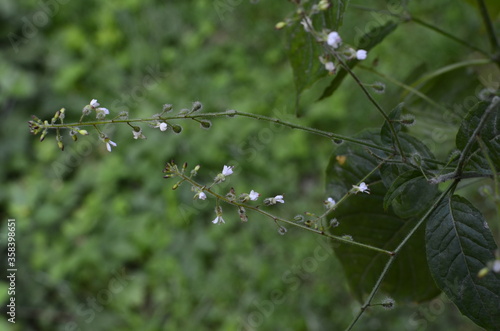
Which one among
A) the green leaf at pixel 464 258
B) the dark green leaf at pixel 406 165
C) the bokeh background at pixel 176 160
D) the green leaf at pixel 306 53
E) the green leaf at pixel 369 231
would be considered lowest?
the bokeh background at pixel 176 160

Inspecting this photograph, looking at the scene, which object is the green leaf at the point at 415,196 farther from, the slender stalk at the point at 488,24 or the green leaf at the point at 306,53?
the slender stalk at the point at 488,24

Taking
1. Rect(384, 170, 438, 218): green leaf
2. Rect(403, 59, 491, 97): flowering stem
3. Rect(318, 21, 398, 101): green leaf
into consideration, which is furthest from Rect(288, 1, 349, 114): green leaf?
Rect(403, 59, 491, 97): flowering stem

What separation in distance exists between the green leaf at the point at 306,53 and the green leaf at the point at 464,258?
247mm

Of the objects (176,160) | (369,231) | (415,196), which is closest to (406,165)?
(415,196)

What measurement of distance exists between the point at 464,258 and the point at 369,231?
0.22 m

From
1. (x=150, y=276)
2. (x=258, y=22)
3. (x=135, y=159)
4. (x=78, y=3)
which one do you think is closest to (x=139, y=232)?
(x=150, y=276)

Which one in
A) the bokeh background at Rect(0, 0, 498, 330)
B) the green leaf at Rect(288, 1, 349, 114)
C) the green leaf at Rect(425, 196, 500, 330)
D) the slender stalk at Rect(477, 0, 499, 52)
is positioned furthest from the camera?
the bokeh background at Rect(0, 0, 498, 330)

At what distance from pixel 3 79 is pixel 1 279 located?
1.07 meters

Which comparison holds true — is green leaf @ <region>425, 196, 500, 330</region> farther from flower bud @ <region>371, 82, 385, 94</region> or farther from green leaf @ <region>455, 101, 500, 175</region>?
flower bud @ <region>371, 82, 385, 94</region>

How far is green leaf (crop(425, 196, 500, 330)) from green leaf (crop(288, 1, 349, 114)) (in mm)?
247
